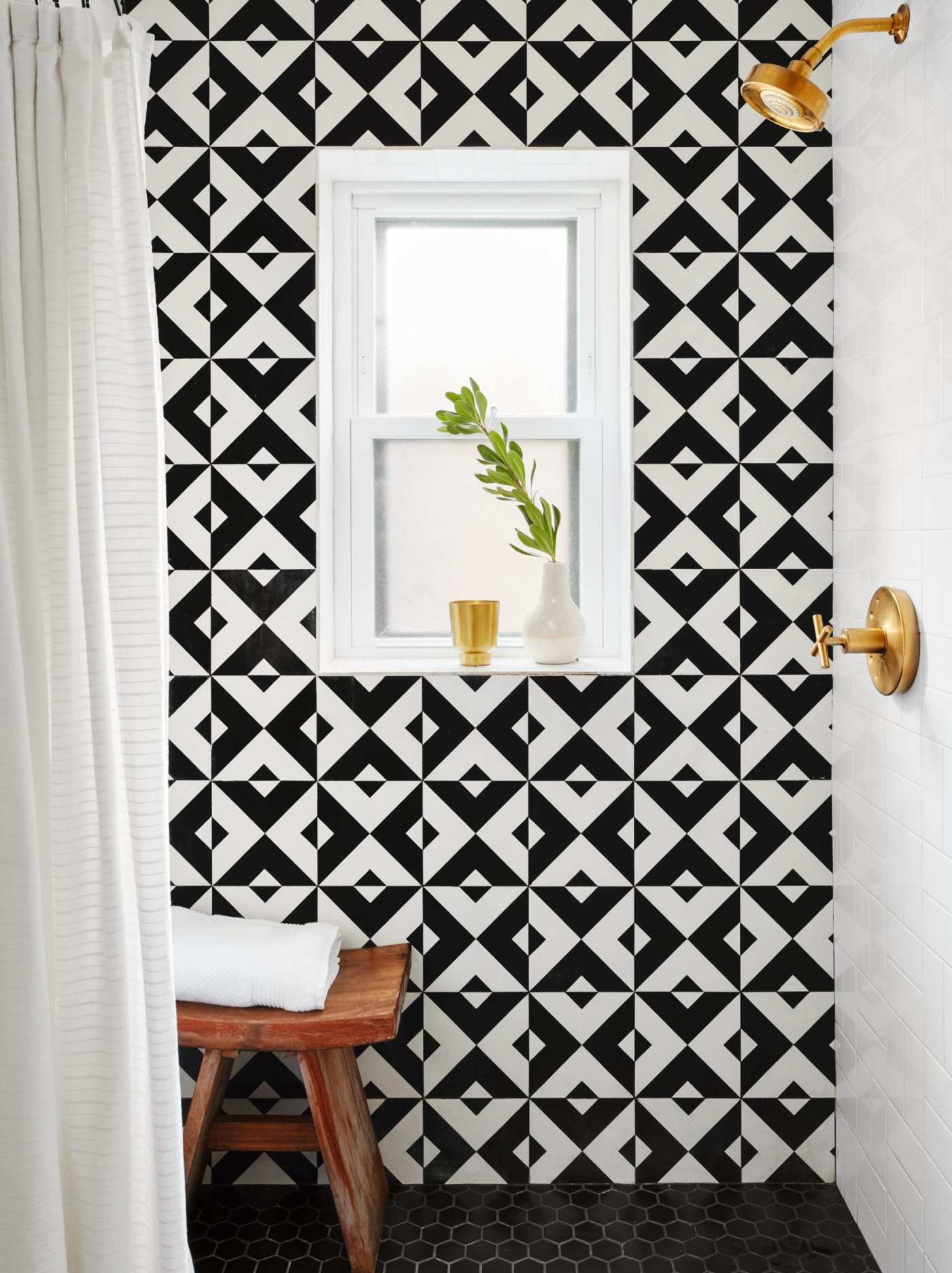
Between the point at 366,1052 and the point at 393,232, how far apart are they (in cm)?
163

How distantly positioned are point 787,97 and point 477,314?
0.84 metres

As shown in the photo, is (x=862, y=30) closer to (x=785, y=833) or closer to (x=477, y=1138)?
(x=785, y=833)

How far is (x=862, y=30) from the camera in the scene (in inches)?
54.8

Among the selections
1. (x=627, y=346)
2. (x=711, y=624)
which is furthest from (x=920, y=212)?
(x=711, y=624)

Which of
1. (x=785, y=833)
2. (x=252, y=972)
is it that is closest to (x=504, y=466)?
(x=785, y=833)

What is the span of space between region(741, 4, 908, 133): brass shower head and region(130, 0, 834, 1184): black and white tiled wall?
0.41 m

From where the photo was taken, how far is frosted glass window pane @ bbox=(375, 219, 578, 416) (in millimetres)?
2076

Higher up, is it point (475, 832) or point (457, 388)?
point (457, 388)

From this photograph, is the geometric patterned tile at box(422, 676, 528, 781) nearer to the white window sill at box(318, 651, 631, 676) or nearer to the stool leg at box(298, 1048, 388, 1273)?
the white window sill at box(318, 651, 631, 676)

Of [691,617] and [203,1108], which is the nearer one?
[203,1108]

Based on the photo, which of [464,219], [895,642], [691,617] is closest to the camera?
[895,642]

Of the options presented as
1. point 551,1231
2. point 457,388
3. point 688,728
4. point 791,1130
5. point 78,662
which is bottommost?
point 551,1231

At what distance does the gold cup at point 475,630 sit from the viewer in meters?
1.91

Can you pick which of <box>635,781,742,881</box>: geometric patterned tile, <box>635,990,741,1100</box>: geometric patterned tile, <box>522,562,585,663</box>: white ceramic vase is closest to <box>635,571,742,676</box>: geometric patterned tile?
<box>522,562,585,663</box>: white ceramic vase
